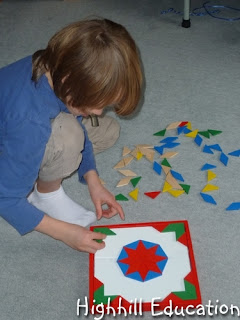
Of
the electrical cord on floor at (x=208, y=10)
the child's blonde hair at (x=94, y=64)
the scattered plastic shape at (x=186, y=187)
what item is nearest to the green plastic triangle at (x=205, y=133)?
the scattered plastic shape at (x=186, y=187)

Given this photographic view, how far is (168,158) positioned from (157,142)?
0.27 feet

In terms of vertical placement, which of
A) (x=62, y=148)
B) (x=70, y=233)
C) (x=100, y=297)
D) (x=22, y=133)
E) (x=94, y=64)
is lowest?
(x=100, y=297)

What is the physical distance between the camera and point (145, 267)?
46.3 inches

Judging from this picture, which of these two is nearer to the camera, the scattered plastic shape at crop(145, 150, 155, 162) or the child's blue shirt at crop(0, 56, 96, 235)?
the child's blue shirt at crop(0, 56, 96, 235)

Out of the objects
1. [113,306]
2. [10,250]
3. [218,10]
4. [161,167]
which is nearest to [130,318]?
[113,306]

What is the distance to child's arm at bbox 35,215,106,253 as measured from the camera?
1125 mm

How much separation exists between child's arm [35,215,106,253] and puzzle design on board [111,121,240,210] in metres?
0.24

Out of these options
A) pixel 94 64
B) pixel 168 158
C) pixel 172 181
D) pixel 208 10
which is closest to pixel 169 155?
pixel 168 158

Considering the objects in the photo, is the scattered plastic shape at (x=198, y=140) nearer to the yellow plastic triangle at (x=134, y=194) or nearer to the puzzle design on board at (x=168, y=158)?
the puzzle design on board at (x=168, y=158)

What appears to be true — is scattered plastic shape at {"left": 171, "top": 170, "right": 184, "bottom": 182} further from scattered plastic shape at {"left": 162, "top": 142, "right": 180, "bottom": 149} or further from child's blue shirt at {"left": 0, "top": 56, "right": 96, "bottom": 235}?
child's blue shirt at {"left": 0, "top": 56, "right": 96, "bottom": 235}

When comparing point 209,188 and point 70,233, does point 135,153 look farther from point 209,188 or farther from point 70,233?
point 70,233

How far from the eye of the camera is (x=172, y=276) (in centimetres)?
115

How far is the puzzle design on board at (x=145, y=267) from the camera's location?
1120 mm

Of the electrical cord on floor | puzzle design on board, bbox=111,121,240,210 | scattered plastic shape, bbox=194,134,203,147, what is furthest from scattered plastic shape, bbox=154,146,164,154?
the electrical cord on floor
